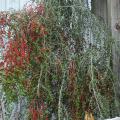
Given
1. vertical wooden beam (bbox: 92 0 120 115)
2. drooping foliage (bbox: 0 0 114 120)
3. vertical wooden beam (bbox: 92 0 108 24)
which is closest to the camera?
drooping foliage (bbox: 0 0 114 120)

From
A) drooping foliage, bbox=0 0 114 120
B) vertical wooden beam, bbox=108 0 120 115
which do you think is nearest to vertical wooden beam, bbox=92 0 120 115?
vertical wooden beam, bbox=108 0 120 115

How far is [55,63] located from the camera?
3150 mm

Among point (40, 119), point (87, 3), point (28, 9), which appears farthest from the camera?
point (87, 3)

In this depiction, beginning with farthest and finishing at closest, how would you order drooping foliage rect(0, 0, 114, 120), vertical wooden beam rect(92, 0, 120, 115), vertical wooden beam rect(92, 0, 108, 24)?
vertical wooden beam rect(92, 0, 108, 24)
vertical wooden beam rect(92, 0, 120, 115)
drooping foliage rect(0, 0, 114, 120)

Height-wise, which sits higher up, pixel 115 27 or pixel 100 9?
pixel 100 9

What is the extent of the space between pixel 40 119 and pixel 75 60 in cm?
58

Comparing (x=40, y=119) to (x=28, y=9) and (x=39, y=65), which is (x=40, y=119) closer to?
(x=39, y=65)

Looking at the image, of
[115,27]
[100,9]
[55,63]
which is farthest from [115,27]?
[55,63]

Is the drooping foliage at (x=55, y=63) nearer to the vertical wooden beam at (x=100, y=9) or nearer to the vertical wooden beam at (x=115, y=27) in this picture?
the vertical wooden beam at (x=115, y=27)

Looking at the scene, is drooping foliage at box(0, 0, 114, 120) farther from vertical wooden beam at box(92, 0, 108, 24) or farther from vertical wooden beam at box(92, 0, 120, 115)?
vertical wooden beam at box(92, 0, 108, 24)

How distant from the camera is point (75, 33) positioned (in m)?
3.35

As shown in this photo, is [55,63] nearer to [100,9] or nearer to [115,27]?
[115,27]

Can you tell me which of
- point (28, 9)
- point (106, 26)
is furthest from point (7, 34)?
point (106, 26)

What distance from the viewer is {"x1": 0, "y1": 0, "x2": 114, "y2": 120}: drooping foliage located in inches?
123
